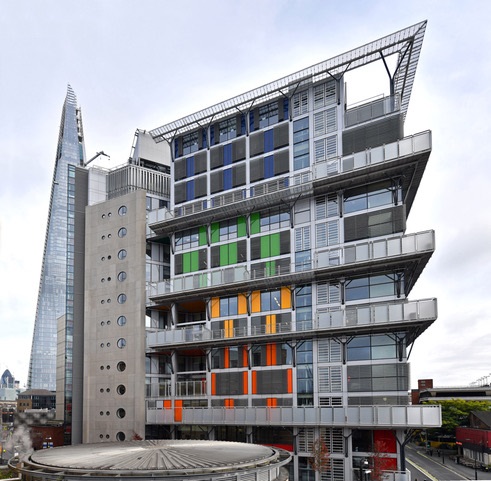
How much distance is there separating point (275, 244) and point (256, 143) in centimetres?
1091

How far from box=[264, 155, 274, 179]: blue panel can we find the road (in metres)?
36.7

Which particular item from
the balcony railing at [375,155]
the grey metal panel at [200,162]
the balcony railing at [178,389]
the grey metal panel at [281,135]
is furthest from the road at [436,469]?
the grey metal panel at [200,162]

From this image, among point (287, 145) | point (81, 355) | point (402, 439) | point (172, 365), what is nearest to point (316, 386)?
point (402, 439)

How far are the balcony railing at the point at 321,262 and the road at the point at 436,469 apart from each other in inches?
1151

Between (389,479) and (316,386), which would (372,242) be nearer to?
(316,386)

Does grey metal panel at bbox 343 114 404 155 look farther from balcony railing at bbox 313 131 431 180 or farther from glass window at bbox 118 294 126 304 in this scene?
glass window at bbox 118 294 126 304

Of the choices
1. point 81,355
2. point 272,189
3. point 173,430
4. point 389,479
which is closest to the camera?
point 389,479

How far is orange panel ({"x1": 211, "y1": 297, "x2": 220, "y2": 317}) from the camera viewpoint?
60.1 metres

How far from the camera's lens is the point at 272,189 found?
57156mm

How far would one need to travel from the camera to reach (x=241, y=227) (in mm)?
59906

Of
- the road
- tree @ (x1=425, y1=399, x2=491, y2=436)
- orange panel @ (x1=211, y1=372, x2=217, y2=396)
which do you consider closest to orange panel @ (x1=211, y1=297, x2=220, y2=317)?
orange panel @ (x1=211, y1=372, x2=217, y2=396)

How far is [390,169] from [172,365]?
30.1 metres

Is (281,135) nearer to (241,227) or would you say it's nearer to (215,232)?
(241,227)

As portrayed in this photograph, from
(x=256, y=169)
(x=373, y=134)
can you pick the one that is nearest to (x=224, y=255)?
(x=256, y=169)
